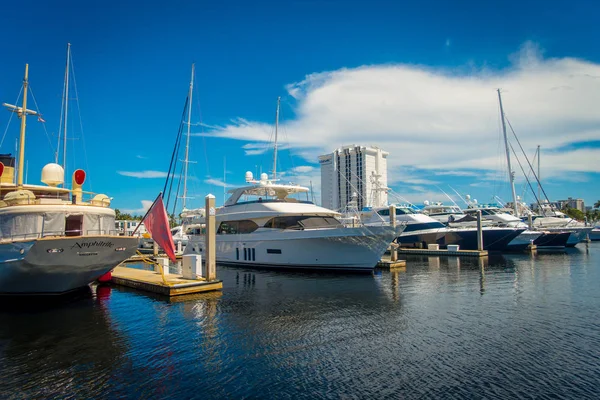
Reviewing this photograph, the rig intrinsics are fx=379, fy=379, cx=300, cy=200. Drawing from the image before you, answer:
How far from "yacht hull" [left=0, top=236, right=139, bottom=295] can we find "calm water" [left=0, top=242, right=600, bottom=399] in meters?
1.21

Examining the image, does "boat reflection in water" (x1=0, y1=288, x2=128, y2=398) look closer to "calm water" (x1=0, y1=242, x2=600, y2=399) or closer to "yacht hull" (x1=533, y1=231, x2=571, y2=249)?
"calm water" (x1=0, y1=242, x2=600, y2=399)

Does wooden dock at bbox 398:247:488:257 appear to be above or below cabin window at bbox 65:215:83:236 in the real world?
below

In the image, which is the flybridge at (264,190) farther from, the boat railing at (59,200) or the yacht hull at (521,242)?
the yacht hull at (521,242)

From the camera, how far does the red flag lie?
19.3 m

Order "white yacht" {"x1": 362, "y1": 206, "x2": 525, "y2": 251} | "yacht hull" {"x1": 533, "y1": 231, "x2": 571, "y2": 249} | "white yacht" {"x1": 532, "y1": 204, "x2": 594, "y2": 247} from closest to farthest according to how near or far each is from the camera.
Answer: "white yacht" {"x1": 362, "y1": 206, "x2": 525, "y2": 251}, "yacht hull" {"x1": 533, "y1": 231, "x2": 571, "y2": 249}, "white yacht" {"x1": 532, "y1": 204, "x2": 594, "y2": 247}

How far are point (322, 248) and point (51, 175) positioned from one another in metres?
17.1

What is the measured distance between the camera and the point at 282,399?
8.19 metres

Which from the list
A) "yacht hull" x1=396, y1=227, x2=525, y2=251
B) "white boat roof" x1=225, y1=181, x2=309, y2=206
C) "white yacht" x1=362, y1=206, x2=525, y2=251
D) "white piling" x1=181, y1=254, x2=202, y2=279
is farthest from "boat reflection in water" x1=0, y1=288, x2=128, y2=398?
"yacht hull" x1=396, y1=227, x2=525, y2=251

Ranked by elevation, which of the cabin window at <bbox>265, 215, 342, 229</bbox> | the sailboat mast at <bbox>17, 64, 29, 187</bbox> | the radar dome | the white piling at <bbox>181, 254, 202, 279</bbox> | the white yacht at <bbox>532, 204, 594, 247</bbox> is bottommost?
the white piling at <bbox>181, 254, 202, 279</bbox>

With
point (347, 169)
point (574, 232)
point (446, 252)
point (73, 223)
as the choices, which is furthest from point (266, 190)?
point (347, 169)

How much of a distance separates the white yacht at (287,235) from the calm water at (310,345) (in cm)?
616

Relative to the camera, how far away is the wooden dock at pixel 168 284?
18.9 metres

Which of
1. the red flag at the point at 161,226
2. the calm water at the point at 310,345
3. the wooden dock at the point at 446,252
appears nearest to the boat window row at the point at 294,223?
the calm water at the point at 310,345

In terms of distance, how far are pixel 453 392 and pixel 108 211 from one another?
17665 millimetres
